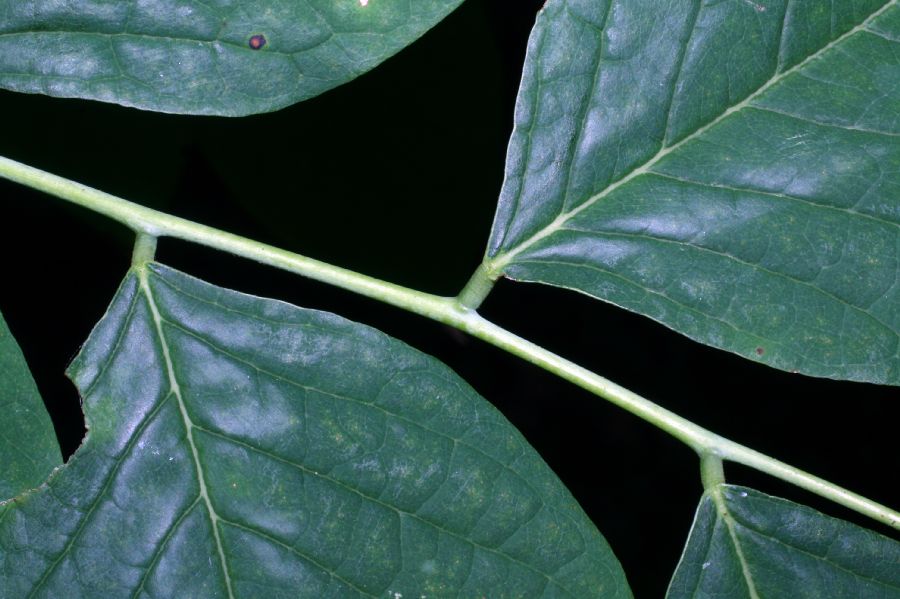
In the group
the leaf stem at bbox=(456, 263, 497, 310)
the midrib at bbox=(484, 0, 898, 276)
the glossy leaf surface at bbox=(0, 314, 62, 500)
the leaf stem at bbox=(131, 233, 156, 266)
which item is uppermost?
the midrib at bbox=(484, 0, 898, 276)

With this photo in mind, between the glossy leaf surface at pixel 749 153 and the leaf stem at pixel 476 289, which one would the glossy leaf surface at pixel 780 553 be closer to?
the glossy leaf surface at pixel 749 153

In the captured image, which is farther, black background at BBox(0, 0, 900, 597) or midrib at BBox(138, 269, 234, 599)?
black background at BBox(0, 0, 900, 597)

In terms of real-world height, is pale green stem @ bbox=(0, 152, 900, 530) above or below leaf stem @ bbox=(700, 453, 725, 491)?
above

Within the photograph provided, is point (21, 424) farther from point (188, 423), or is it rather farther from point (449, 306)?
point (449, 306)

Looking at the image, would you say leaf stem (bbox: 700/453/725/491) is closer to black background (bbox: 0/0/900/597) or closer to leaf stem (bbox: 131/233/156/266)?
black background (bbox: 0/0/900/597)

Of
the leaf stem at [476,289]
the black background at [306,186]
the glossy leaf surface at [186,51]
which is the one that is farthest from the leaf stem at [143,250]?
the black background at [306,186]

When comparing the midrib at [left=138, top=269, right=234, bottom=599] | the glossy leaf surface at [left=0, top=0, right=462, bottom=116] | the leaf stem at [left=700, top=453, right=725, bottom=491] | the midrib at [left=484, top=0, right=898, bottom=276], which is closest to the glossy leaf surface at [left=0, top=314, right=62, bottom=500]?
the midrib at [left=138, top=269, right=234, bottom=599]

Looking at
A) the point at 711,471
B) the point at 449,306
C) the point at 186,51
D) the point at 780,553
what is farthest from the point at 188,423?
the point at 780,553
